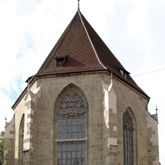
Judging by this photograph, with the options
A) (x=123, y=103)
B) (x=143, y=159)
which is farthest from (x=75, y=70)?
(x=143, y=159)

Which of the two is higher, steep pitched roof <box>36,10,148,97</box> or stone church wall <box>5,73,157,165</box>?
steep pitched roof <box>36,10,148,97</box>

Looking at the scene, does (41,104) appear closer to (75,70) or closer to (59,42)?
(75,70)

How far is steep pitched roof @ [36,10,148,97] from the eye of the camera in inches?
1050

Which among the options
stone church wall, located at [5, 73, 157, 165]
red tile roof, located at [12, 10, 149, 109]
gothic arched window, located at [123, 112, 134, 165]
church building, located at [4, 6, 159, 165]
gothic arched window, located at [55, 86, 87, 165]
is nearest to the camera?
stone church wall, located at [5, 73, 157, 165]

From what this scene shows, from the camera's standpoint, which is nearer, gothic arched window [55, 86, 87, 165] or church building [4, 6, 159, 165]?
church building [4, 6, 159, 165]

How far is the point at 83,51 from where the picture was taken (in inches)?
1092

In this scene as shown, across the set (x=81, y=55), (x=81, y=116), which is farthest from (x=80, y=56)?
(x=81, y=116)

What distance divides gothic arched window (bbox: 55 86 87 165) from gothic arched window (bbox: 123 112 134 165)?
2.29 m

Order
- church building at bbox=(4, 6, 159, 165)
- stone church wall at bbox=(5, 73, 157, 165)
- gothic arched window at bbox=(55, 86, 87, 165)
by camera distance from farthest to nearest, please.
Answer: gothic arched window at bbox=(55, 86, 87, 165) < church building at bbox=(4, 6, 159, 165) < stone church wall at bbox=(5, 73, 157, 165)

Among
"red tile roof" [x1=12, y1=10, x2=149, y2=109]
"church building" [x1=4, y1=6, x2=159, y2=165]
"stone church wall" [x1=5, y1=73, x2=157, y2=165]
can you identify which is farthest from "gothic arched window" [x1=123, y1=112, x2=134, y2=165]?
"red tile roof" [x1=12, y1=10, x2=149, y2=109]

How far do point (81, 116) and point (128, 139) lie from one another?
9.36 ft

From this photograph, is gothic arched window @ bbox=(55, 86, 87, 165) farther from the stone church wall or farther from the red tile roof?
the red tile roof

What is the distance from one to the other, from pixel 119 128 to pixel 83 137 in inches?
73.7

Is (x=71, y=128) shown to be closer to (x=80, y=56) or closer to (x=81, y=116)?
(x=81, y=116)
